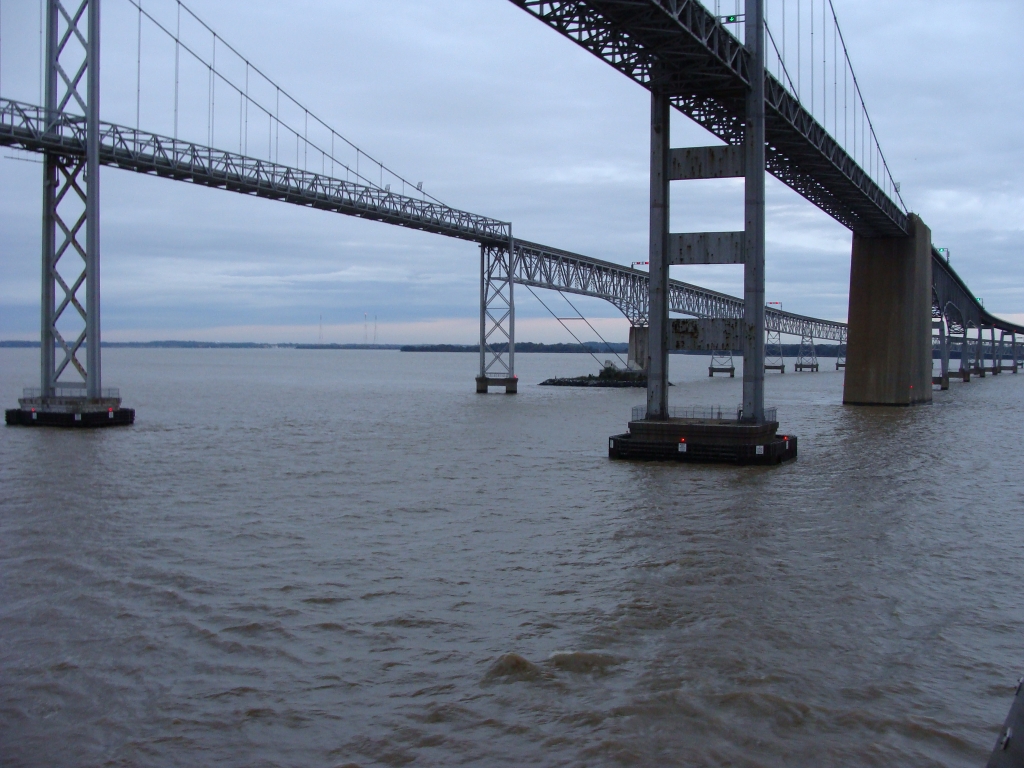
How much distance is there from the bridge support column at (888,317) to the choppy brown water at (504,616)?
110ft

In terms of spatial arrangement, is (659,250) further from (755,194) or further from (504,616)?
(504,616)

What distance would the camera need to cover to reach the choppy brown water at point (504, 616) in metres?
8.01

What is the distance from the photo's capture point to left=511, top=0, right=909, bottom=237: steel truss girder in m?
20.9

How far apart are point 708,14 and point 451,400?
3782 cm

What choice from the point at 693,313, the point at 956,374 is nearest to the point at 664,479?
the point at 693,313

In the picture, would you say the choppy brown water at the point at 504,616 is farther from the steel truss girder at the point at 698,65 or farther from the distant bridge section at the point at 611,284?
the distant bridge section at the point at 611,284

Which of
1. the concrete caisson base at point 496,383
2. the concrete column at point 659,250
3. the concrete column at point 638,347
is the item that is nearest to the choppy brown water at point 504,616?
the concrete column at point 659,250

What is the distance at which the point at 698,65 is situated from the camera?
24438 mm

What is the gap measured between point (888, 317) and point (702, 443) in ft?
118

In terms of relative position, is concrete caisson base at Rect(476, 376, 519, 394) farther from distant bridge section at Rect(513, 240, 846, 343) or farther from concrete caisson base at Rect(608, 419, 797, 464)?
concrete caisson base at Rect(608, 419, 797, 464)

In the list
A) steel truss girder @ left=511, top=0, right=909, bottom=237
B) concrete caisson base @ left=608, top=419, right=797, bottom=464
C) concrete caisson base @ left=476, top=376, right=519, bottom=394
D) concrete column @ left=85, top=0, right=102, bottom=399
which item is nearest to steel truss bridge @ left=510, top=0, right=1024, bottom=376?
steel truss girder @ left=511, top=0, right=909, bottom=237

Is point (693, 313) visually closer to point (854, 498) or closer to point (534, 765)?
point (854, 498)

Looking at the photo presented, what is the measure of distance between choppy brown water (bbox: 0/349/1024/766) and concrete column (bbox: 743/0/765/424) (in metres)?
3.34

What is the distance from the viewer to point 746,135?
26.2 meters
